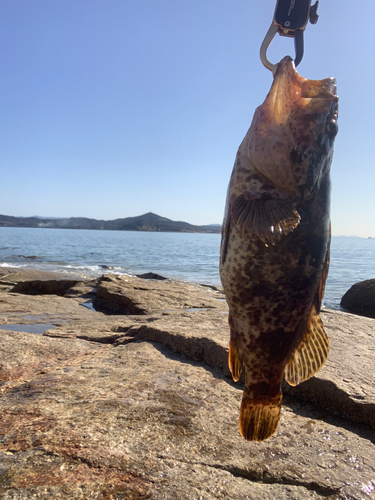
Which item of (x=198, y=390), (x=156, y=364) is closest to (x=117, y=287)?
(x=156, y=364)

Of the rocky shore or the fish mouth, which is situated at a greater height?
the fish mouth

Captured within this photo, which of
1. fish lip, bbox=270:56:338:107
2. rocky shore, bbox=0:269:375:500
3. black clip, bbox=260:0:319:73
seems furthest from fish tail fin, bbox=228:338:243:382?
black clip, bbox=260:0:319:73

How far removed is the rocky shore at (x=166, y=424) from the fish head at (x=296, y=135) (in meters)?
1.94

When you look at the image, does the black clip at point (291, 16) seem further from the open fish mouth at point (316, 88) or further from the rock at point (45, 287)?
the rock at point (45, 287)

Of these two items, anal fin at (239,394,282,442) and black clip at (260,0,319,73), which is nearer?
black clip at (260,0,319,73)

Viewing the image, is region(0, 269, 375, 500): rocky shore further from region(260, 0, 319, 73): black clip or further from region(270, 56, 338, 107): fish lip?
region(260, 0, 319, 73): black clip

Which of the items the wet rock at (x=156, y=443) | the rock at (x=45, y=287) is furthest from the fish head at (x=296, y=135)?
the rock at (x=45, y=287)

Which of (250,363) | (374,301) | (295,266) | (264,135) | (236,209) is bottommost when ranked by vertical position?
(374,301)

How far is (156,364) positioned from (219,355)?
2.46 feet

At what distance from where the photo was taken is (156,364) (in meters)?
4.05

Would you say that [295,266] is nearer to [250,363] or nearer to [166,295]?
[250,363]

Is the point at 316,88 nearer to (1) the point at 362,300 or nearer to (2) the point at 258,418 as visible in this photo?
(2) the point at 258,418

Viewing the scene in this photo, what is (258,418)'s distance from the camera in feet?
7.92

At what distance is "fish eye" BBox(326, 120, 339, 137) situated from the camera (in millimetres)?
2285
